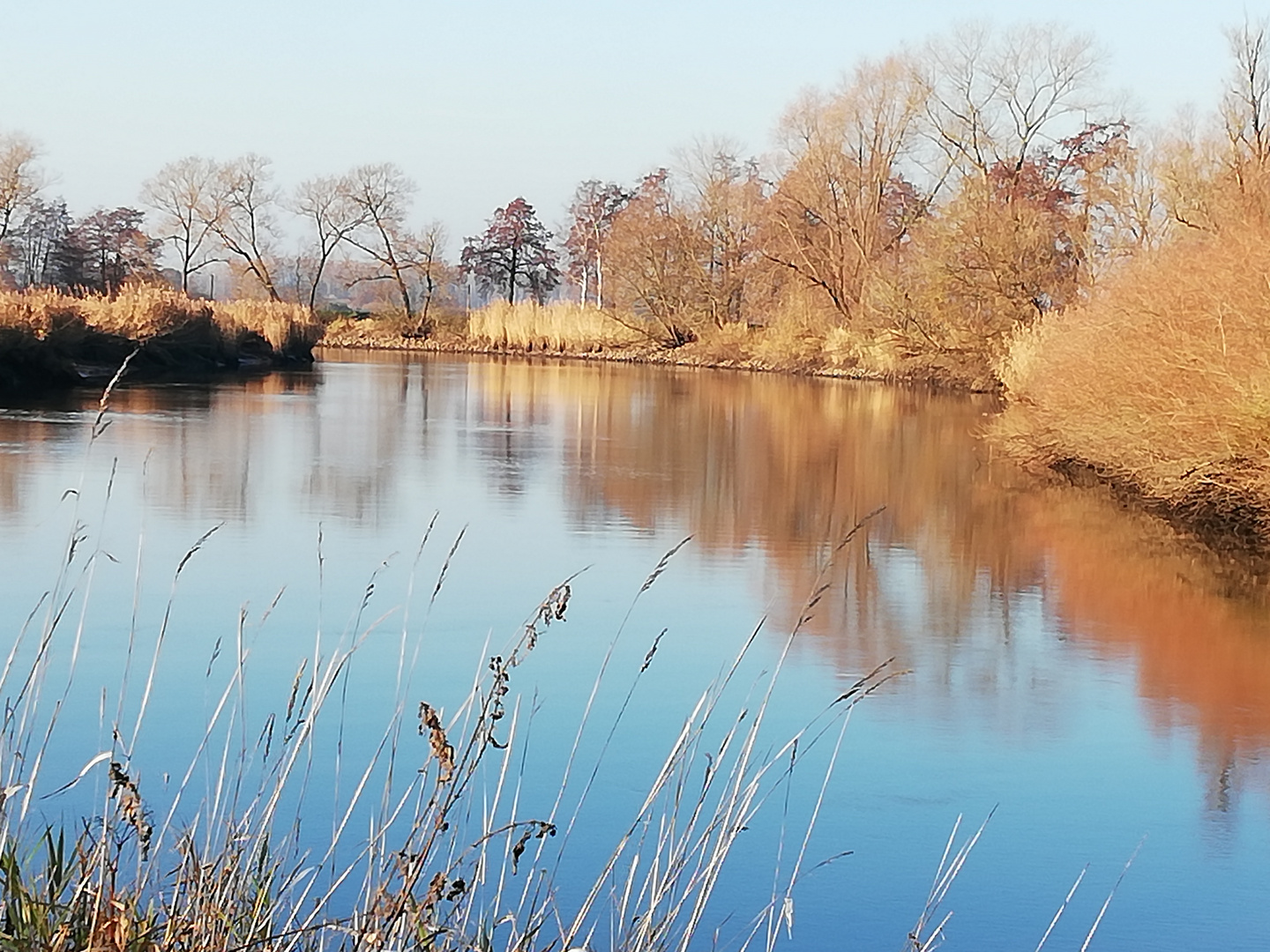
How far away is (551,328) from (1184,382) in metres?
39.1

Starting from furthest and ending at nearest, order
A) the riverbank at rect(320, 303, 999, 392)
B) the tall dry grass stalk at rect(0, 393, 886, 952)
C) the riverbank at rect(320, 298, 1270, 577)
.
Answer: the riverbank at rect(320, 303, 999, 392)
the riverbank at rect(320, 298, 1270, 577)
the tall dry grass stalk at rect(0, 393, 886, 952)

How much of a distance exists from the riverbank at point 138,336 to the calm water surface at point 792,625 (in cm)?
481

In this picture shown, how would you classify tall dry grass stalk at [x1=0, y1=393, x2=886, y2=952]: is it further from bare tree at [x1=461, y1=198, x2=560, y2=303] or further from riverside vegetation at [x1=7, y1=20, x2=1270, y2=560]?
bare tree at [x1=461, y1=198, x2=560, y2=303]

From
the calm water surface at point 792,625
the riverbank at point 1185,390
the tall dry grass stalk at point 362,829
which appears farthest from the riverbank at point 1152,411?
the tall dry grass stalk at point 362,829

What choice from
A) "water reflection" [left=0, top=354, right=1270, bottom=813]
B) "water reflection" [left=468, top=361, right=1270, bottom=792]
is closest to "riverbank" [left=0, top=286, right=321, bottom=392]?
"water reflection" [left=0, top=354, right=1270, bottom=813]

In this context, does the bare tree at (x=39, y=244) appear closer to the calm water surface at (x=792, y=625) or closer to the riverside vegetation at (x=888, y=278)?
the riverside vegetation at (x=888, y=278)

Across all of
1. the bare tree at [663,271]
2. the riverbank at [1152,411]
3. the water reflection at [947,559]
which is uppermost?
the bare tree at [663,271]

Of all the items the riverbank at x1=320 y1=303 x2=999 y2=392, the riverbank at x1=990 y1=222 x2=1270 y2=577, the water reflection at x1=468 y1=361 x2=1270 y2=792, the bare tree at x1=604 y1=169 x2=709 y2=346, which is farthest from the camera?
the bare tree at x1=604 y1=169 x2=709 y2=346

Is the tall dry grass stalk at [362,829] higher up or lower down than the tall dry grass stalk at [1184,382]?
lower down

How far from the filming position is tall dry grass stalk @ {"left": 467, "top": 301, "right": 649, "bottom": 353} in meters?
49.3

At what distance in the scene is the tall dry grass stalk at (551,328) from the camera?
162ft

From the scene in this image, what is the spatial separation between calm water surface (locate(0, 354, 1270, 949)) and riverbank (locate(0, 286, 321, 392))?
4805 mm

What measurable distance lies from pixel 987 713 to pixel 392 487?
7623mm

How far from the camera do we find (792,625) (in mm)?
8422
